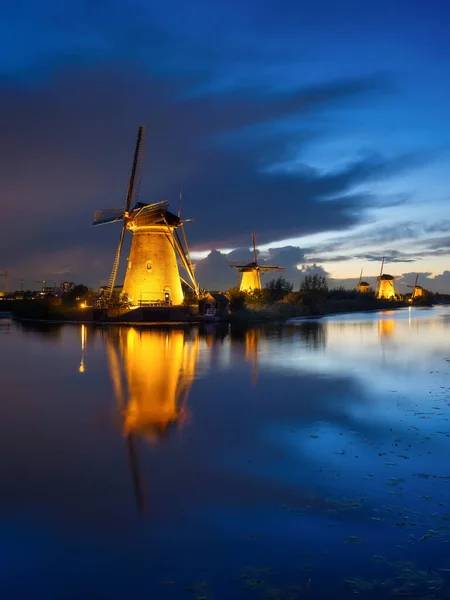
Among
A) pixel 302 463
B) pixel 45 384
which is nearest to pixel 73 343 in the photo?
pixel 45 384

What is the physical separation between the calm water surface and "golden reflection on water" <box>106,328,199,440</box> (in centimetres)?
9

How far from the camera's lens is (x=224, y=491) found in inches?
221

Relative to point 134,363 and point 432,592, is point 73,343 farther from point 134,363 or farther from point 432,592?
point 432,592

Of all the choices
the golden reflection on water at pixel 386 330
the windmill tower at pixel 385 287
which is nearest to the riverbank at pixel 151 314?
the golden reflection on water at pixel 386 330

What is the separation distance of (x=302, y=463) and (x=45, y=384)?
328 inches

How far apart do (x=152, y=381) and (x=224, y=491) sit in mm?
7613

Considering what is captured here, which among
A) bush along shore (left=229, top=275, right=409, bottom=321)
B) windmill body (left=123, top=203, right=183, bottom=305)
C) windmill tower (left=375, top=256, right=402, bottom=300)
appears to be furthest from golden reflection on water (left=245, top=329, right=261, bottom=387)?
windmill tower (left=375, top=256, right=402, bottom=300)

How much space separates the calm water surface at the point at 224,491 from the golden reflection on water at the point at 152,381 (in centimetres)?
9

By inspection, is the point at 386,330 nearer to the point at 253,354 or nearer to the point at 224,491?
the point at 253,354

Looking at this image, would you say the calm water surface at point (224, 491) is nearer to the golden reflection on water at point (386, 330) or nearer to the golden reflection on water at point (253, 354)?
the golden reflection on water at point (253, 354)

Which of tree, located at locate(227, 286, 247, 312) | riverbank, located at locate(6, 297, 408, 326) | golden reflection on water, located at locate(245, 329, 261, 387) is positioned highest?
tree, located at locate(227, 286, 247, 312)

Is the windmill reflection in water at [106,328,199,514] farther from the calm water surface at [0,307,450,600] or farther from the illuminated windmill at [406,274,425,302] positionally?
the illuminated windmill at [406,274,425,302]

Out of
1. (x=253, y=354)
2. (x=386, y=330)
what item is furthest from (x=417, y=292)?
(x=253, y=354)

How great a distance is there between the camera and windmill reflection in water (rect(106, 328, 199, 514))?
316 inches
